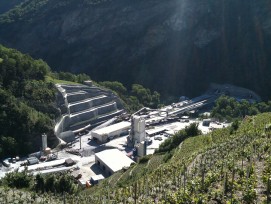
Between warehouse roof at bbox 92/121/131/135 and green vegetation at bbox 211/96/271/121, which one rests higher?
warehouse roof at bbox 92/121/131/135

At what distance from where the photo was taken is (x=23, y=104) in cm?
5147

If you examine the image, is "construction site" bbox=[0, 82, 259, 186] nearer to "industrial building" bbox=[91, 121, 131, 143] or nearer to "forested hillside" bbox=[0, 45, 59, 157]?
"industrial building" bbox=[91, 121, 131, 143]

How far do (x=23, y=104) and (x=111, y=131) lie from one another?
13.5m

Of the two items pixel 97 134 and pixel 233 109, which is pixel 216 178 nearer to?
pixel 97 134

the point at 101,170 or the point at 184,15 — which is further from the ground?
the point at 184,15

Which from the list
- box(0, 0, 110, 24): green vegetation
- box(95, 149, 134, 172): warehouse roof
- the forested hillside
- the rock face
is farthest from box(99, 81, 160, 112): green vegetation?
box(0, 0, 110, 24): green vegetation

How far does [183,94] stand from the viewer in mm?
93625

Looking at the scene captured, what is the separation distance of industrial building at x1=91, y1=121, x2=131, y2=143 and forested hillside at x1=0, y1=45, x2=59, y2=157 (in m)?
6.80

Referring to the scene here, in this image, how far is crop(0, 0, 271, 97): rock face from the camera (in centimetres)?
9588

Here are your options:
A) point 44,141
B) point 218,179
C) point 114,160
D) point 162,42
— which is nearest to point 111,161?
point 114,160

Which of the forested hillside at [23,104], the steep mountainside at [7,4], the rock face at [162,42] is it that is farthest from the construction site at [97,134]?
the steep mountainside at [7,4]

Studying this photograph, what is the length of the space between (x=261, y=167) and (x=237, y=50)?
275 feet

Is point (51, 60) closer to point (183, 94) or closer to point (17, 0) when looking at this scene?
point (183, 94)

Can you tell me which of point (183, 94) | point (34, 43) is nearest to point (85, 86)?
point (183, 94)
